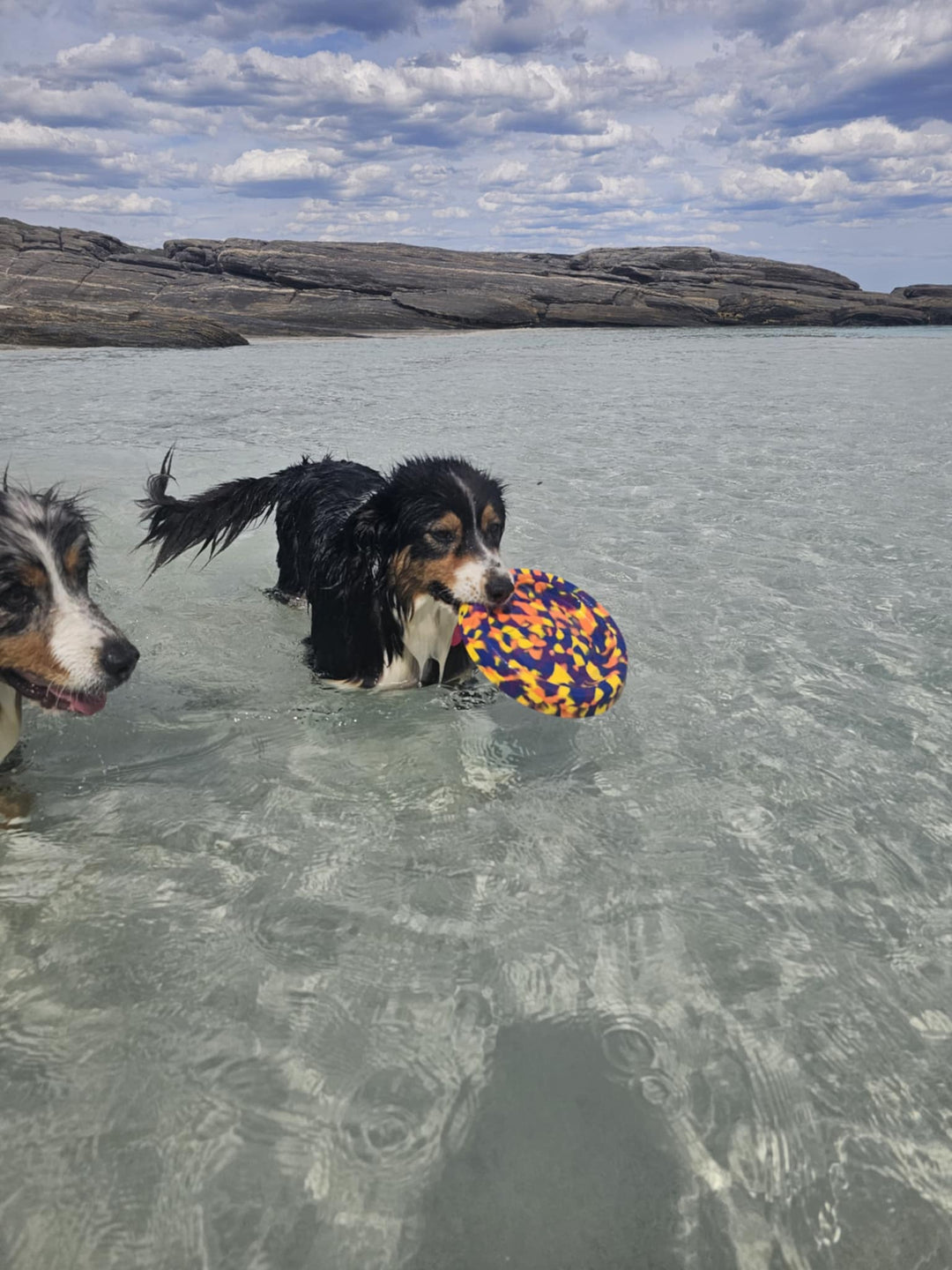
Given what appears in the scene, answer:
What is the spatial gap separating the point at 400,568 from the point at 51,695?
68.8 inches

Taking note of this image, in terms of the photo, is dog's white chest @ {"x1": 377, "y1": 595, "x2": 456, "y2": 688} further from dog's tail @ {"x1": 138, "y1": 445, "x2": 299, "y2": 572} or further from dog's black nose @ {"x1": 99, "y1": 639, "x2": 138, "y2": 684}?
dog's tail @ {"x1": 138, "y1": 445, "x2": 299, "y2": 572}

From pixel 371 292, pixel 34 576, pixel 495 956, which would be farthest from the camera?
pixel 371 292

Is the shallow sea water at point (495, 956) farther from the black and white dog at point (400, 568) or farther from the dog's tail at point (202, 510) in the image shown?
the dog's tail at point (202, 510)

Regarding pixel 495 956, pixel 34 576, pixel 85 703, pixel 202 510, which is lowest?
pixel 495 956

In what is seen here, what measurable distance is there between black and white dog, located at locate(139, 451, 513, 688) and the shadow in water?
2347 millimetres

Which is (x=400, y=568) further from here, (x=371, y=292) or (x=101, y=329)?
(x=371, y=292)

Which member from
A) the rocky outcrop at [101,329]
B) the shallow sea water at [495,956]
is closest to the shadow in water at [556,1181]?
the shallow sea water at [495,956]

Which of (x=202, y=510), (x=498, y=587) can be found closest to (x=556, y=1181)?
(x=498, y=587)

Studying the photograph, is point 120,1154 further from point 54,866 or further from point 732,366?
point 732,366

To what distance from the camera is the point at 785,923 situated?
3035mm

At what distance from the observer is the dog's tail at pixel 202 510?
6.12 metres

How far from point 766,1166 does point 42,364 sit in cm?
3023

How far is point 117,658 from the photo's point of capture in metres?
3.35

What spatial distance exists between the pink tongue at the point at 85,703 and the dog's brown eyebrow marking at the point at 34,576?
447mm
